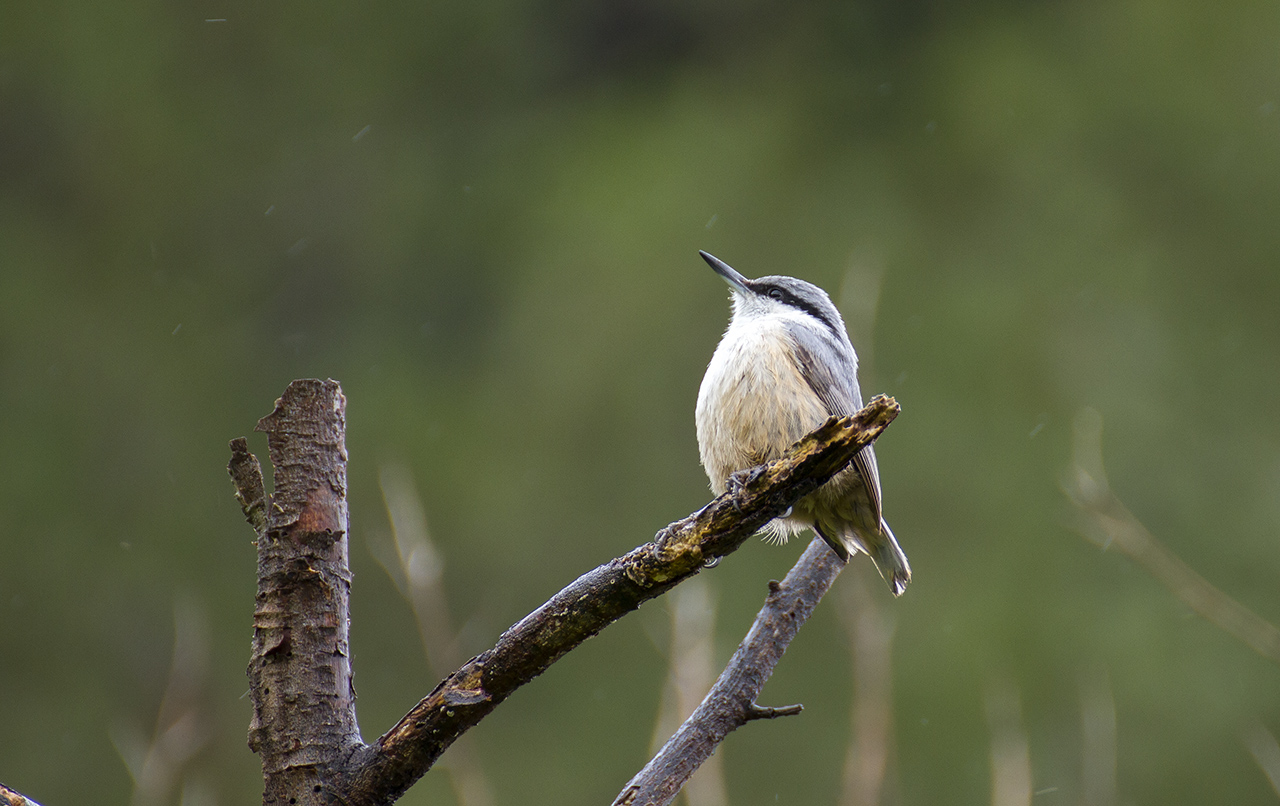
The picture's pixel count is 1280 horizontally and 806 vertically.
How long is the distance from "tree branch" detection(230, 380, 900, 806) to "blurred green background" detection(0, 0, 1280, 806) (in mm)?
3608

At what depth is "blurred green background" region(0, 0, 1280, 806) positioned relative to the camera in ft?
19.6

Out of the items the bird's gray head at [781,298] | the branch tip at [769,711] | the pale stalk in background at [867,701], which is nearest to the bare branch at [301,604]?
the branch tip at [769,711]

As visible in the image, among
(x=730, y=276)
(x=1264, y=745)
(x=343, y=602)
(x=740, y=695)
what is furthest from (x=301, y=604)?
(x=1264, y=745)

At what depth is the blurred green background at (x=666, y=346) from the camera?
5.98m

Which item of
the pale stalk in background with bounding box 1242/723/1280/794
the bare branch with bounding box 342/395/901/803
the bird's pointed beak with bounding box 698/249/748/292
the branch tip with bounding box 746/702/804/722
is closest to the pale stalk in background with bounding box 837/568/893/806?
the branch tip with bounding box 746/702/804/722

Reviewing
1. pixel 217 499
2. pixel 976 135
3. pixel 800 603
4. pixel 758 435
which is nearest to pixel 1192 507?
pixel 976 135

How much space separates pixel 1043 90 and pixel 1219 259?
5.23 ft

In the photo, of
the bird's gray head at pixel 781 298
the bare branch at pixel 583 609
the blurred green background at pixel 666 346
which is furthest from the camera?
the blurred green background at pixel 666 346

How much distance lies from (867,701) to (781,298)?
4.61 ft

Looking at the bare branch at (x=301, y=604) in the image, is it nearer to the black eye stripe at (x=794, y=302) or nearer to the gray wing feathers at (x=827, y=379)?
the gray wing feathers at (x=827, y=379)

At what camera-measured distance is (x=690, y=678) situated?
2.37 metres

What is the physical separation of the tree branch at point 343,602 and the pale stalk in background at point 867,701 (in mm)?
862

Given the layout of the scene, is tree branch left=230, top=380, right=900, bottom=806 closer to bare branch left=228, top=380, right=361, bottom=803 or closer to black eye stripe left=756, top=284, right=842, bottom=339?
bare branch left=228, top=380, right=361, bottom=803

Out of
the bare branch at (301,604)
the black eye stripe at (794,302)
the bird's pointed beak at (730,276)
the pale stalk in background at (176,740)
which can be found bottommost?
the bare branch at (301,604)
